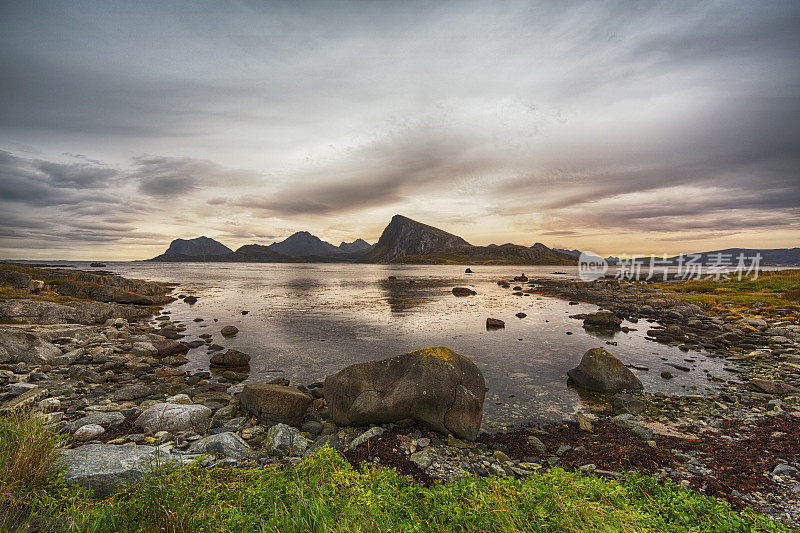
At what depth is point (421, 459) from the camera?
9688 millimetres

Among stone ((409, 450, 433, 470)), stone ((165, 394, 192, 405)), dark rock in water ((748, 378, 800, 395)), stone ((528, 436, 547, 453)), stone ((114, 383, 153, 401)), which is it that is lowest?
stone ((114, 383, 153, 401))

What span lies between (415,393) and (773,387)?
17064mm

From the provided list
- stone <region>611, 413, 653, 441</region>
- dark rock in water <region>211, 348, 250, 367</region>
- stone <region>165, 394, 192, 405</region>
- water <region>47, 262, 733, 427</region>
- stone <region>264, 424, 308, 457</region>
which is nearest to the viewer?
stone <region>264, 424, 308, 457</region>

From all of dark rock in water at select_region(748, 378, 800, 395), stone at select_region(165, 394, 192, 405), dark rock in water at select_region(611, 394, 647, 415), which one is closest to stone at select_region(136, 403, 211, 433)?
stone at select_region(165, 394, 192, 405)

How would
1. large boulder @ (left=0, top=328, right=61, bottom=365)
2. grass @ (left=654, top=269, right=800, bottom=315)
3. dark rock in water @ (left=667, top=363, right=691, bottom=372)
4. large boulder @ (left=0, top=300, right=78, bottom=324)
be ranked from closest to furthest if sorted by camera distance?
large boulder @ (left=0, top=328, right=61, bottom=365) < dark rock in water @ (left=667, top=363, right=691, bottom=372) < large boulder @ (left=0, top=300, right=78, bottom=324) < grass @ (left=654, top=269, right=800, bottom=315)

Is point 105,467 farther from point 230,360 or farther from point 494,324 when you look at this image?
point 494,324

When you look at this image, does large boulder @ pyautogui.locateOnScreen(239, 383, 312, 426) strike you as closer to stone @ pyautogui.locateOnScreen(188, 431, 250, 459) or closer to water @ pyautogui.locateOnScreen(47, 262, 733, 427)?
stone @ pyautogui.locateOnScreen(188, 431, 250, 459)

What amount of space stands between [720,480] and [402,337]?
2146 cm

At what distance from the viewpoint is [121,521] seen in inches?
185

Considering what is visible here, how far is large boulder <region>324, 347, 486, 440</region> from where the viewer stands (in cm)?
1165

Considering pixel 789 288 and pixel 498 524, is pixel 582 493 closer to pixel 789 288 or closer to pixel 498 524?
pixel 498 524

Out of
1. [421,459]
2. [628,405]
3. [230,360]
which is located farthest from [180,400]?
[628,405]

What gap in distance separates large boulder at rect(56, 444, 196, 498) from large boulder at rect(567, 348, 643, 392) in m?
17.2

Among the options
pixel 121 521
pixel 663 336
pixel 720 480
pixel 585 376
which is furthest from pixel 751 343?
pixel 121 521
